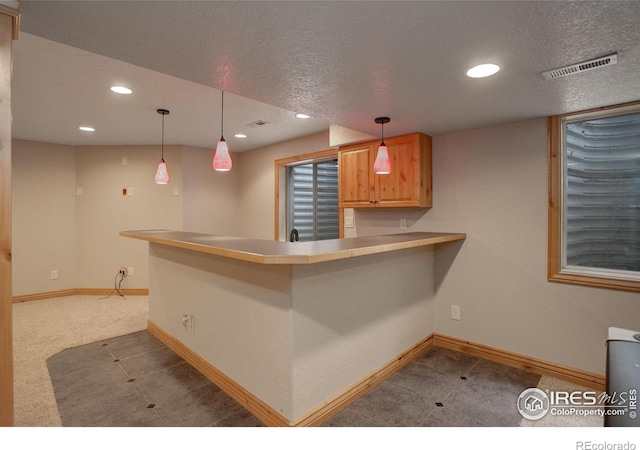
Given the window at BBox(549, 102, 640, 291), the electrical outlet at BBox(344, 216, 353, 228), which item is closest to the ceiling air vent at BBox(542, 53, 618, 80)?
the window at BBox(549, 102, 640, 291)

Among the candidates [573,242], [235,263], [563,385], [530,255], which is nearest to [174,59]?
[235,263]

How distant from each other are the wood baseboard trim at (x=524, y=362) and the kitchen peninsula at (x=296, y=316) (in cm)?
35

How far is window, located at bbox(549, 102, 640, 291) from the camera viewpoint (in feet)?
7.81

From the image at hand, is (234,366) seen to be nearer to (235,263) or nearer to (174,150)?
(235,263)

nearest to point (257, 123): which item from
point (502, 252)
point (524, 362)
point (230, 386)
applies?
point (230, 386)

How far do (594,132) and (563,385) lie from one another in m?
2.02

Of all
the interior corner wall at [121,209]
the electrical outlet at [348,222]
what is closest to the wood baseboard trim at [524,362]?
the electrical outlet at [348,222]

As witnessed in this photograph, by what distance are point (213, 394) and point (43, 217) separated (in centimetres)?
453

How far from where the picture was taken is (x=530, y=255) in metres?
2.70

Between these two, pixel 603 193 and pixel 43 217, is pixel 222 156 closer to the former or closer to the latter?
pixel 603 193

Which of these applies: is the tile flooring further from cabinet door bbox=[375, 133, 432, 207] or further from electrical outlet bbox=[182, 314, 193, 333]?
cabinet door bbox=[375, 133, 432, 207]

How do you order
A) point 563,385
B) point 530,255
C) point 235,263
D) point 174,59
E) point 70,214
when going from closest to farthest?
point 174,59 → point 235,263 → point 563,385 → point 530,255 → point 70,214

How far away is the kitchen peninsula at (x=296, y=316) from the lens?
1869 mm

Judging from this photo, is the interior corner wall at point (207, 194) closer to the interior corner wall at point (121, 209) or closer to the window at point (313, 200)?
the interior corner wall at point (121, 209)
